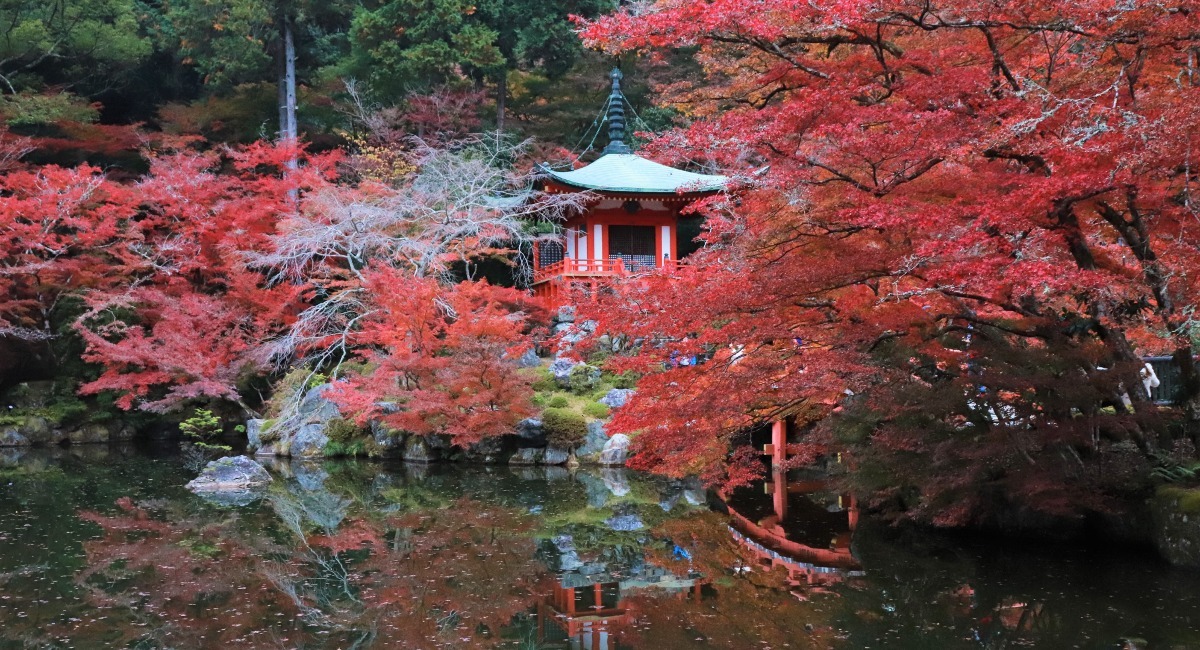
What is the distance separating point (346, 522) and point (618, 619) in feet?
15.2

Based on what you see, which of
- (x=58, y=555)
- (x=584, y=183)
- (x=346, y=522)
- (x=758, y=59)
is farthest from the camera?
(x=584, y=183)

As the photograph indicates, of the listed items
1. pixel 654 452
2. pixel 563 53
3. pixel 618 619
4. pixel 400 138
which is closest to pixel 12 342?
pixel 400 138

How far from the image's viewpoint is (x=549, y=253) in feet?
63.3

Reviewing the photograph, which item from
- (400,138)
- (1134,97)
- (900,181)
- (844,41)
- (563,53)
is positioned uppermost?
(563,53)

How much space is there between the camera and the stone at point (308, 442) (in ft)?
50.9

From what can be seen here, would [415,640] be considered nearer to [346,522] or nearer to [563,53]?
[346,522]

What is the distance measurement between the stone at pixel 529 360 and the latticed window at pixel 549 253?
2.90m

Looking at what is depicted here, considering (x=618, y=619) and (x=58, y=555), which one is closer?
(x=618, y=619)

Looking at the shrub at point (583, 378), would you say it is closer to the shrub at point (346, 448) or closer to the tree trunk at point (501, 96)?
the shrub at point (346, 448)

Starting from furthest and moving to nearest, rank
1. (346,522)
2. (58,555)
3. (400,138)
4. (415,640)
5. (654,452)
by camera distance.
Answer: (400,138) → (346,522) → (654,452) → (58,555) → (415,640)

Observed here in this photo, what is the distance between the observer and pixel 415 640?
5715mm

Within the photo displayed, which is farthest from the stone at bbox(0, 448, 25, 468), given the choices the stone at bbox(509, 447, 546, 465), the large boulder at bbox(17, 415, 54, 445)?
the stone at bbox(509, 447, 546, 465)

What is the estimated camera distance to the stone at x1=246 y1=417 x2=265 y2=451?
1589cm

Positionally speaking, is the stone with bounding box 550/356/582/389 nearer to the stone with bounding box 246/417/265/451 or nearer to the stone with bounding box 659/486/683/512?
the stone with bounding box 659/486/683/512
